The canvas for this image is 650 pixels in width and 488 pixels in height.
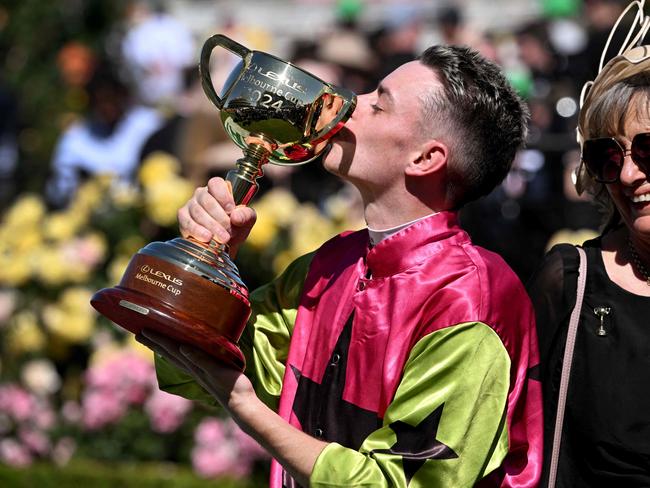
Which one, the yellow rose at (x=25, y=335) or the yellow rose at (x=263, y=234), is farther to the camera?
the yellow rose at (x=25, y=335)

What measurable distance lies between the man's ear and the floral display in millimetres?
3075

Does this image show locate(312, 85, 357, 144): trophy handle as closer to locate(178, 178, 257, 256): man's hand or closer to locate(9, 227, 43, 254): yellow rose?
locate(178, 178, 257, 256): man's hand

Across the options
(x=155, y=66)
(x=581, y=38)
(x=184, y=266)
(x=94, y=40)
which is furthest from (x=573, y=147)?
(x=94, y=40)

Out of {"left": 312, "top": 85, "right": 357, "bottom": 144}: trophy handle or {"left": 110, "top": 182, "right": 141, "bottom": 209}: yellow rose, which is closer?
{"left": 312, "top": 85, "right": 357, "bottom": 144}: trophy handle

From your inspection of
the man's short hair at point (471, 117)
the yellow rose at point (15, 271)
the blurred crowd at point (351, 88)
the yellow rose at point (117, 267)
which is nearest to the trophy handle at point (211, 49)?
the man's short hair at point (471, 117)

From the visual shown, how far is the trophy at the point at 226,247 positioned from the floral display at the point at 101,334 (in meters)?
3.07

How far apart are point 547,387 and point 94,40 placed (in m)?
11.6

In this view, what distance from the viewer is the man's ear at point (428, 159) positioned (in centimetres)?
317

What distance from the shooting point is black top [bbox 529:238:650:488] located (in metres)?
3.02

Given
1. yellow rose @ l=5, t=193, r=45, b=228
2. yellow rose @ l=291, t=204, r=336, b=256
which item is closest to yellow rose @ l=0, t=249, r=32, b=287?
yellow rose @ l=5, t=193, r=45, b=228

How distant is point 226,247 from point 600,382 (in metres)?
0.97

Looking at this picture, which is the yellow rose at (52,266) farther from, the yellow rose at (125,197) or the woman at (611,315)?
the woman at (611,315)

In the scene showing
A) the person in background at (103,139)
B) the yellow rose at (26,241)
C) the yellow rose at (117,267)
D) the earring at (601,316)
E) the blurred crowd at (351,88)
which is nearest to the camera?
the earring at (601,316)

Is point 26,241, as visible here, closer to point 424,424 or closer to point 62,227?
point 62,227
